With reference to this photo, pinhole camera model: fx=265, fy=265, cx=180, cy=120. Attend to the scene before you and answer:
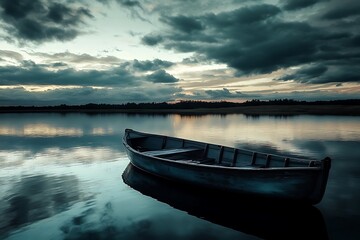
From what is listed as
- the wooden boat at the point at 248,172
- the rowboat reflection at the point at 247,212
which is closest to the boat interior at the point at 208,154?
the wooden boat at the point at 248,172

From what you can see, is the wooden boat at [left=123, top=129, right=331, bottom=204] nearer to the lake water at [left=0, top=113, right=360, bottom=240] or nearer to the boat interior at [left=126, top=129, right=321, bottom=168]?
the boat interior at [left=126, top=129, right=321, bottom=168]

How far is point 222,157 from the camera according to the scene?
13805mm

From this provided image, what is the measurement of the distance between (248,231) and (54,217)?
21.5ft

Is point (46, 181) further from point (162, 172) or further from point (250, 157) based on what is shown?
point (250, 157)

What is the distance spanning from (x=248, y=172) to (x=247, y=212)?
55.4 inches

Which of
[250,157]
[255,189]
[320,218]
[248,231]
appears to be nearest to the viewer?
[248,231]

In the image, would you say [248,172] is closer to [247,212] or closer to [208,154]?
[247,212]

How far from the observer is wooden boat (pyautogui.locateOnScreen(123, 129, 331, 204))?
8.49 metres

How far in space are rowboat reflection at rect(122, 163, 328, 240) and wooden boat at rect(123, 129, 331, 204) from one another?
0.49m

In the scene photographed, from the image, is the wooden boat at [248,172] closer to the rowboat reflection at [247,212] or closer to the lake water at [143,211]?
the rowboat reflection at [247,212]

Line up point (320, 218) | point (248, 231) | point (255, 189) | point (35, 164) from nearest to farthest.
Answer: point (248, 231), point (320, 218), point (255, 189), point (35, 164)

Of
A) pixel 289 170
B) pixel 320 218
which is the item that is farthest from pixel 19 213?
pixel 320 218

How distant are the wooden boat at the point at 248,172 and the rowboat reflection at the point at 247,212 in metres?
0.49

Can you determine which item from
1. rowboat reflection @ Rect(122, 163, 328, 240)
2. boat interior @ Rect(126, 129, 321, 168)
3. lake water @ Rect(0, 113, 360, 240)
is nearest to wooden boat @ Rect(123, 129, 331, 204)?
boat interior @ Rect(126, 129, 321, 168)
